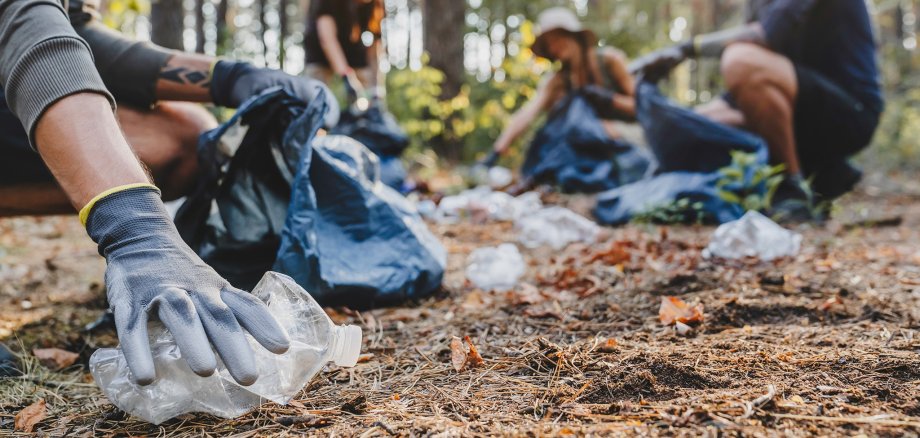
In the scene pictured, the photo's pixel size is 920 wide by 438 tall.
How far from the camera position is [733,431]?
2.70 ft

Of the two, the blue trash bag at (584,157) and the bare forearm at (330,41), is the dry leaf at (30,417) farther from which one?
the blue trash bag at (584,157)

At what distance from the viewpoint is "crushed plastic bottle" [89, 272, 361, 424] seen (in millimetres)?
971

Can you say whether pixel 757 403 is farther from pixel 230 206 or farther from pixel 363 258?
pixel 230 206

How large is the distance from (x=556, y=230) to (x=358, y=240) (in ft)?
4.42

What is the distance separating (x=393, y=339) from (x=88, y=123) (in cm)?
79

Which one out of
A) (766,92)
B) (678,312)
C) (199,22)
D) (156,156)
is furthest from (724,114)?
(199,22)

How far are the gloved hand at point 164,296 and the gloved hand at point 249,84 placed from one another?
2.20ft

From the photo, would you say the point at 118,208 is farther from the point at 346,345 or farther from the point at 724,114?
the point at 724,114

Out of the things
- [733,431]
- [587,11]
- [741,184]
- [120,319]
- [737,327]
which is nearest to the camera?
[733,431]

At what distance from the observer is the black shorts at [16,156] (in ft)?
5.10

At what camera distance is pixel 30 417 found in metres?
1.09

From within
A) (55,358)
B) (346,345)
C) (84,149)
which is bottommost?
(55,358)

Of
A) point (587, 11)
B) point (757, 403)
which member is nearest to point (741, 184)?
point (757, 403)

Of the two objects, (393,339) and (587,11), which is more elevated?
(587,11)
